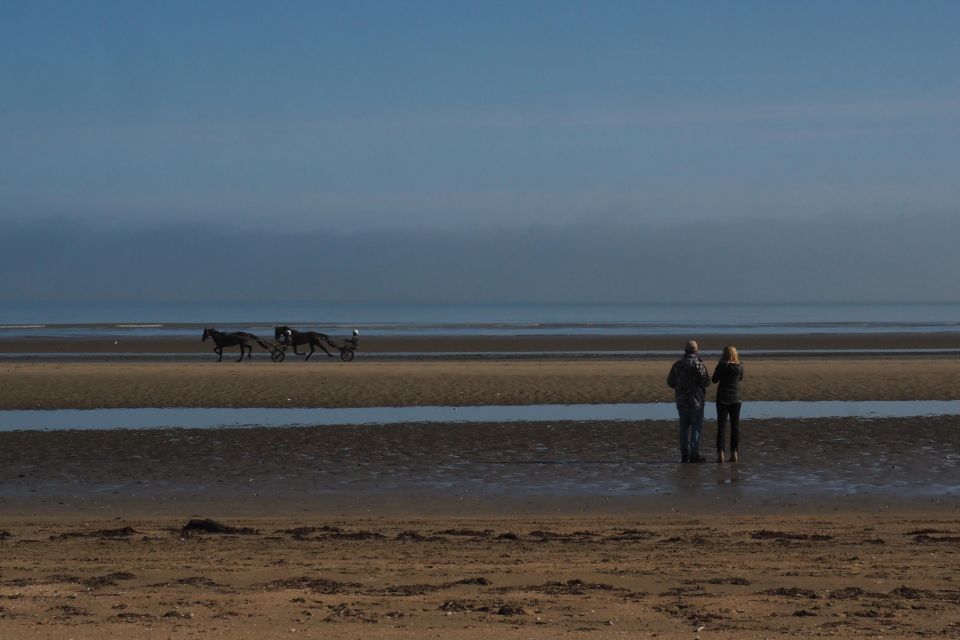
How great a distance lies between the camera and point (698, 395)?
15.5m

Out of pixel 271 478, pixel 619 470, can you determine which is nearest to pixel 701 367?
pixel 619 470

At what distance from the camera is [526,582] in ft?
26.6

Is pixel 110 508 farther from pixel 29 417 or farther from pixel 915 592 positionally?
pixel 29 417

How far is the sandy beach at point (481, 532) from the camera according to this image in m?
7.11

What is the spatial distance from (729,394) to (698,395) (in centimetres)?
46

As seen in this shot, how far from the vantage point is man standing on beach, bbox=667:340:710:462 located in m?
15.5

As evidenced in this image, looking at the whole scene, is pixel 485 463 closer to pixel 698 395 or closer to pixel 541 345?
pixel 698 395

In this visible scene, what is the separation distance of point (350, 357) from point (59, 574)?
3088 centimetres

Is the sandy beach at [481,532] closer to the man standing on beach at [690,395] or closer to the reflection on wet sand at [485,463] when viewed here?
the reflection on wet sand at [485,463]

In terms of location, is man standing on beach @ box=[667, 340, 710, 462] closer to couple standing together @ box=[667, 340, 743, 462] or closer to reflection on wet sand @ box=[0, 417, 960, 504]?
couple standing together @ box=[667, 340, 743, 462]

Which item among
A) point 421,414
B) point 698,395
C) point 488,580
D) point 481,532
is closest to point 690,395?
point 698,395

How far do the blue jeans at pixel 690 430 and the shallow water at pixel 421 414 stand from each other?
5.32 metres

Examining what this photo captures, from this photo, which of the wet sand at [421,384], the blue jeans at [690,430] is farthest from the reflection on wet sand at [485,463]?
the wet sand at [421,384]

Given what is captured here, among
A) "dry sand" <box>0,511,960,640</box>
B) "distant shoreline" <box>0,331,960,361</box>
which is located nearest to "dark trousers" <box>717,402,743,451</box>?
"dry sand" <box>0,511,960,640</box>
